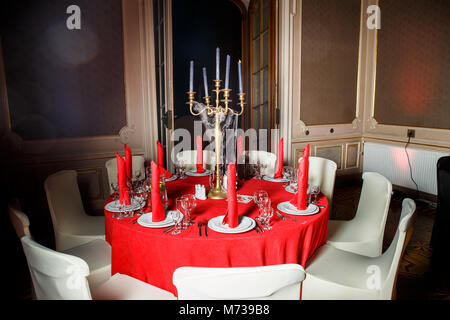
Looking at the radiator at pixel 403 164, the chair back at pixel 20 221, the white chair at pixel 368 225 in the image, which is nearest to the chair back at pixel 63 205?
the chair back at pixel 20 221

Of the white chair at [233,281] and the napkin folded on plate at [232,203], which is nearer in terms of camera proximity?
the white chair at [233,281]

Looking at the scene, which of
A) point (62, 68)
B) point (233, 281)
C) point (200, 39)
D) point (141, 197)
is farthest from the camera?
point (200, 39)

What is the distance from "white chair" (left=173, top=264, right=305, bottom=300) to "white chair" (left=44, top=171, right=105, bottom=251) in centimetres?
132

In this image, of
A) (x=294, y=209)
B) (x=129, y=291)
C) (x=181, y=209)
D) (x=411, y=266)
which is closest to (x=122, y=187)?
(x=181, y=209)

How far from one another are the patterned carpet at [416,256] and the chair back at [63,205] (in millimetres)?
2216

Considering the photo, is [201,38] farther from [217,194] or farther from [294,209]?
[294,209]

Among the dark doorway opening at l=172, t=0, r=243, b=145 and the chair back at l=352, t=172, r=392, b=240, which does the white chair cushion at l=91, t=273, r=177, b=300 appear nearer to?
the chair back at l=352, t=172, r=392, b=240

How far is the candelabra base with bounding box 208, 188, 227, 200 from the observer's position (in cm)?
195

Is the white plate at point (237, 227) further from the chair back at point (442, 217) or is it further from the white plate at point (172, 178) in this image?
the chair back at point (442, 217)

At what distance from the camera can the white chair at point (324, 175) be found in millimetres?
2561

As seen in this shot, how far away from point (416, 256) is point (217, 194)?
1.79 m

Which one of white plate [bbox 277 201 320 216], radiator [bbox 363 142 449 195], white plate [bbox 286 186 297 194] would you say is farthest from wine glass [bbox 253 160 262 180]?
radiator [bbox 363 142 449 195]

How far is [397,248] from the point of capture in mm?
1407
